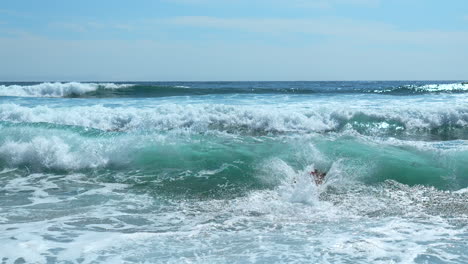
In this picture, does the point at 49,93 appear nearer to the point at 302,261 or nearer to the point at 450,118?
the point at 450,118

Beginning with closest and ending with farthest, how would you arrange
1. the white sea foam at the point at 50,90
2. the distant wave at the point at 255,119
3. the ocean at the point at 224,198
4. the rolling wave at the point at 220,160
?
the ocean at the point at 224,198 → the rolling wave at the point at 220,160 → the distant wave at the point at 255,119 → the white sea foam at the point at 50,90

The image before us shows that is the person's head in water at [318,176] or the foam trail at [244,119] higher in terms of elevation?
the foam trail at [244,119]

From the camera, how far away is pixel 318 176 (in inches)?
312

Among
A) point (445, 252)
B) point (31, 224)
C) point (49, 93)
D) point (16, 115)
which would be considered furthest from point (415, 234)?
point (49, 93)

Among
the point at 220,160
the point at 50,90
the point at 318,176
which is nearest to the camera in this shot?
the point at 318,176

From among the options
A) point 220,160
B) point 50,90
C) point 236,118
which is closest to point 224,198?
point 220,160

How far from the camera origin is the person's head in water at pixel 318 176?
25.4 feet

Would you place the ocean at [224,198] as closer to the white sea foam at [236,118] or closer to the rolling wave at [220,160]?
the rolling wave at [220,160]

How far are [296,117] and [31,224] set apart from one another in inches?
408

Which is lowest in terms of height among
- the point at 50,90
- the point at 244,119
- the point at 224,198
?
the point at 224,198

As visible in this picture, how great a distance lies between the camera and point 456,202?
6.79 meters

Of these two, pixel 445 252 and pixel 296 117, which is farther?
pixel 296 117

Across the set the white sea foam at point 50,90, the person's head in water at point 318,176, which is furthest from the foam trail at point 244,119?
the white sea foam at point 50,90

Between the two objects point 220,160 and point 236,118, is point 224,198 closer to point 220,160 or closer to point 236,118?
point 220,160
